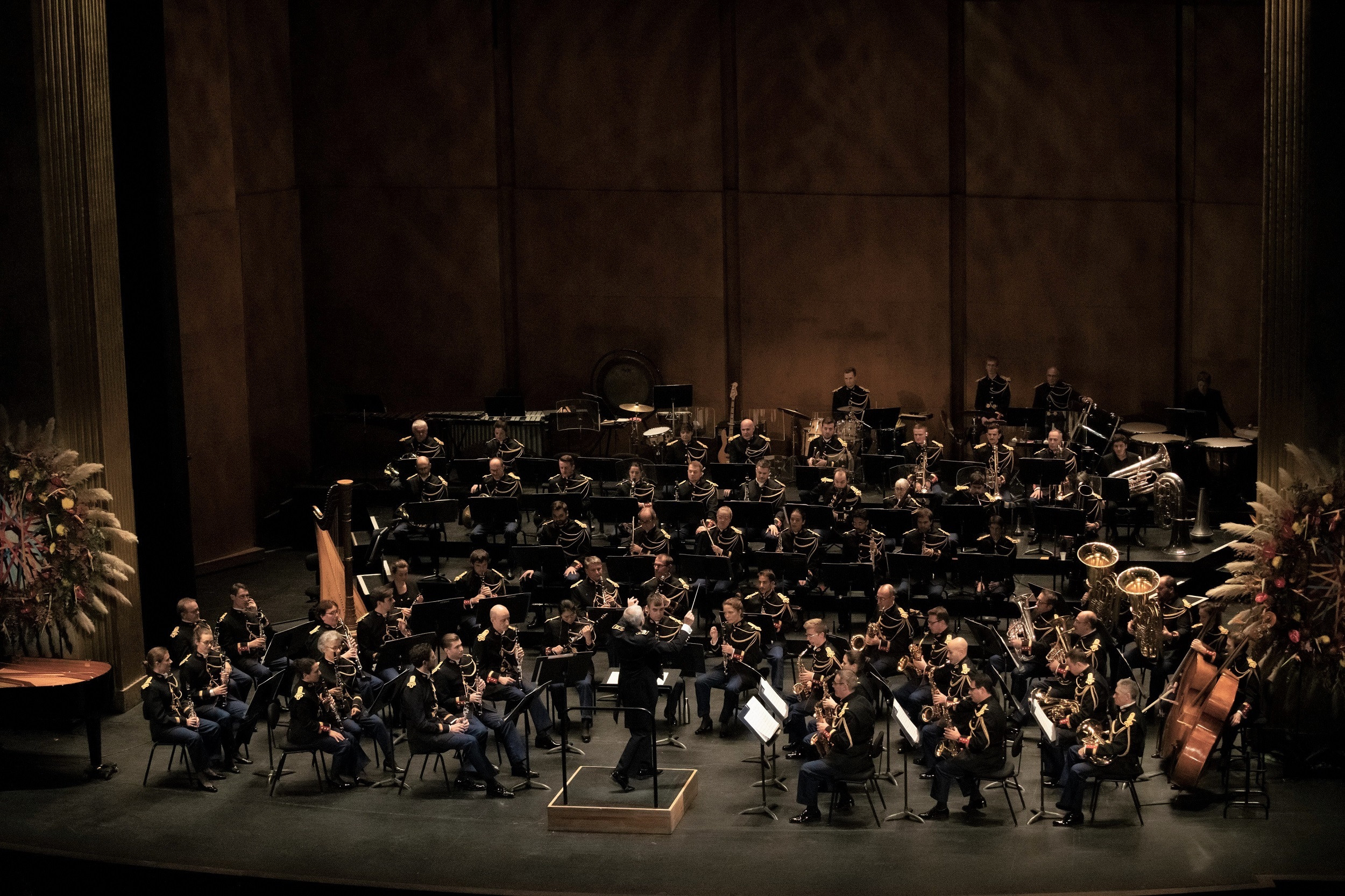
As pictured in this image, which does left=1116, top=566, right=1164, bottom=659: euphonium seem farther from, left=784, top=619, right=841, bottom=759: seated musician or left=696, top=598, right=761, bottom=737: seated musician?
left=696, top=598, right=761, bottom=737: seated musician

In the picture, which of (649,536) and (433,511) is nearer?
(649,536)

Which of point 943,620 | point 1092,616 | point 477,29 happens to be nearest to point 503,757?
point 943,620

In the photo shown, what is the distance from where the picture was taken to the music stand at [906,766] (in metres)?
11.2

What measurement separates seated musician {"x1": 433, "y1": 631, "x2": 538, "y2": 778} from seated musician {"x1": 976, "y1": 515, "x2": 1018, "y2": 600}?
15.1 ft

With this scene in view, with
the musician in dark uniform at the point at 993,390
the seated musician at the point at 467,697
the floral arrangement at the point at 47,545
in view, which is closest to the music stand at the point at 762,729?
the seated musician at the point at 467,697

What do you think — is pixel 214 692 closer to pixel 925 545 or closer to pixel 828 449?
pixel 925 545

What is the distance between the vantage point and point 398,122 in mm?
20625

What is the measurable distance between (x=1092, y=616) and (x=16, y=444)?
8.88 metres

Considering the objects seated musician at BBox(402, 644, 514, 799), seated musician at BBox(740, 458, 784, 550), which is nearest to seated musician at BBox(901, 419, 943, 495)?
seated musician at BBox(740, 458, 784, 550)

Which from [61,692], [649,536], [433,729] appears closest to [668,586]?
[649,536]

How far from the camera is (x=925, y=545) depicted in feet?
50.0

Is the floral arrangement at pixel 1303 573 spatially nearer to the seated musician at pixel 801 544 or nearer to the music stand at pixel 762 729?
the music stand at pixel 762 729

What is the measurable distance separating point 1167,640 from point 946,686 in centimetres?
213

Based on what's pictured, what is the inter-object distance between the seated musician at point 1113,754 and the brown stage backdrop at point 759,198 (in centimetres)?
977
